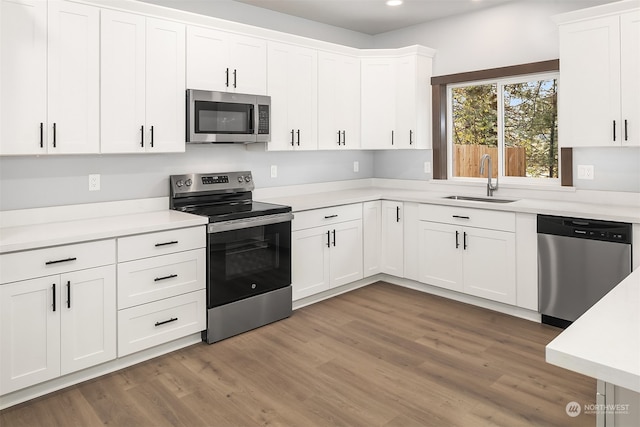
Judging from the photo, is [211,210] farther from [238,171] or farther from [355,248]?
[355,248]

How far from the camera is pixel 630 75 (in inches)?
123

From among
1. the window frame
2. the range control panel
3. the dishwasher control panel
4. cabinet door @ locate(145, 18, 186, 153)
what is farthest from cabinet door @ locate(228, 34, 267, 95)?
the dishwasher control panel

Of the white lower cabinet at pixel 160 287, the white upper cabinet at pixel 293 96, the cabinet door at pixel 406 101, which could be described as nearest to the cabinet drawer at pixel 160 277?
the white lower cabinet at pixel 160 287

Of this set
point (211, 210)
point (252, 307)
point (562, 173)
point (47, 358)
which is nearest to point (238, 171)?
point (211, 210)

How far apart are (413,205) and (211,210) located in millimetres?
1900

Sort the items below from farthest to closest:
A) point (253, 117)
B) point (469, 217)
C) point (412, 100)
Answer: point (412, 100), point (469, 217), point (253, 117)

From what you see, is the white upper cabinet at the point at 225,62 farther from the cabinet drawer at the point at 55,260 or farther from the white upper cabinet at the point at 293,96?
the cabinet drawer at the point at 55,260

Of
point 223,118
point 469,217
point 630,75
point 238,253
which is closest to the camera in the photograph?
point 630,75

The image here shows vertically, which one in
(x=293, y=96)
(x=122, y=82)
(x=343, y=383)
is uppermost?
(x=293, y=96)

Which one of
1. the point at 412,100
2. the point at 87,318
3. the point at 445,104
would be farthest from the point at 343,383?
the point at 445,104

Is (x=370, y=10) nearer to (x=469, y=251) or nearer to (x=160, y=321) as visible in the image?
(x=469, y=251)

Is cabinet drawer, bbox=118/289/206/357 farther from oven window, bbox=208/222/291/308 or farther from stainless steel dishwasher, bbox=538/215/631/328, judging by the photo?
stainless steel dishwasher, bbox=538/215/631/328

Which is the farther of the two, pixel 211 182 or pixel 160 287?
pixel 211 182

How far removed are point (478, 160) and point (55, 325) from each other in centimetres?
386
